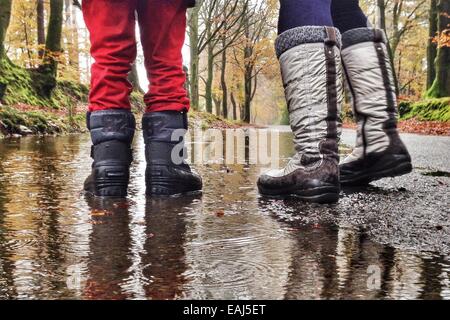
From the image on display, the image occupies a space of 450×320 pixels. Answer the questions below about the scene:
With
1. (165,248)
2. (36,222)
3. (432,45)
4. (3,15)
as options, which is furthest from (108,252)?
(432,45)

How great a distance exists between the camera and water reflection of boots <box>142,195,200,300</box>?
940mm

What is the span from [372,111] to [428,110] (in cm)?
1458

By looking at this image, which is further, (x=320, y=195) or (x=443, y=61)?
(x=443, y=61)

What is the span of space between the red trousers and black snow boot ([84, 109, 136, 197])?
2.1 inches

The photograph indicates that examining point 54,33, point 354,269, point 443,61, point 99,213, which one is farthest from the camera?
point 443,61

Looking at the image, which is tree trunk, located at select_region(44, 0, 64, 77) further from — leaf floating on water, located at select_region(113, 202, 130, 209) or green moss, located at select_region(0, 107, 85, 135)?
leaf floating on water, located at select_region(113, 202, 130, 209)

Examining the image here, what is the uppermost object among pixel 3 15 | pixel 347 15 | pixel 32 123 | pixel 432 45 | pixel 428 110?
pixel 432 45

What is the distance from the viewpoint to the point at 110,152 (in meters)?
2.18

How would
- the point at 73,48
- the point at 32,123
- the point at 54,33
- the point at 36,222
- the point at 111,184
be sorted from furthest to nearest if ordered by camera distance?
the point at 73,48 → the point at 54,33 → the point at 32,123 → the point at 111,184 → the point at 36,222

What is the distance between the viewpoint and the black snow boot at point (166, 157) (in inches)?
86.7

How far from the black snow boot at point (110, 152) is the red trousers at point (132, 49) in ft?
0.18

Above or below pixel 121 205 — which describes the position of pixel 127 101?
above

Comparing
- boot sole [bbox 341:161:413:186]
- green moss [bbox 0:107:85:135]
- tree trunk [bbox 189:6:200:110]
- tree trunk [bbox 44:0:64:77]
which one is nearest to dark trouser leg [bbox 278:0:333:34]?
boot sole [bbox 341:161:413:186]

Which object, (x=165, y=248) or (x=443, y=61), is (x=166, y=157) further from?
(x=443, y=61)
